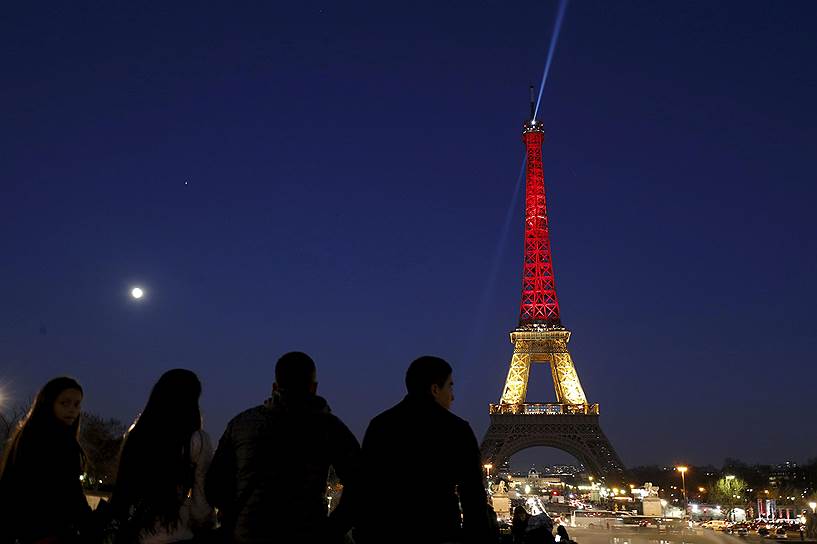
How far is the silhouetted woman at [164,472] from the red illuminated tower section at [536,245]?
2751 inches

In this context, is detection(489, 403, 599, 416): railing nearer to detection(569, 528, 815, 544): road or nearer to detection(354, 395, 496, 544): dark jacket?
detection(569, 528, 815, 544): road

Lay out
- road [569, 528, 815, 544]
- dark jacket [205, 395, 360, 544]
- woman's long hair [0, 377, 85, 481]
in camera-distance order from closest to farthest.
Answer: dark jacket [205, 395, 360, 544] < woman's long hair [0, 377, 85, 481] < road [569, 528, 815, 544]

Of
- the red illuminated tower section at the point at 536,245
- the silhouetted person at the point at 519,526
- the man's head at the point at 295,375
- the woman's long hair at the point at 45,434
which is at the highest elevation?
the red illuminated tower section at the point at 536,245

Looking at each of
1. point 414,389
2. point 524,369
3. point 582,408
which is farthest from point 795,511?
point 414,389

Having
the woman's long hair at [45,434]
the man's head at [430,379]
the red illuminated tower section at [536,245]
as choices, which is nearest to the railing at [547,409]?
the red illuminated tower section at [536,245]

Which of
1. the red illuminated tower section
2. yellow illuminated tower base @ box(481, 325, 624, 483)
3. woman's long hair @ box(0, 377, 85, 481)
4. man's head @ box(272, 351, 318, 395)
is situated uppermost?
the red illuminated tower section

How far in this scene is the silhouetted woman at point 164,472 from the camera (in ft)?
15.5

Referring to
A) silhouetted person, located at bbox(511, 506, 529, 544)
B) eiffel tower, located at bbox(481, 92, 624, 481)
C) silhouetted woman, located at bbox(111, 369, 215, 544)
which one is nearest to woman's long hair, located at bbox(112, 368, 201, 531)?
silhouetted woman, located at bbox(111, 369, 215, 544)

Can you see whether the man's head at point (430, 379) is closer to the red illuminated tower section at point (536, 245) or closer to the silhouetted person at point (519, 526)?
the silhouetted person at point (519, 526)

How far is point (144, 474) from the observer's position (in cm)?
475

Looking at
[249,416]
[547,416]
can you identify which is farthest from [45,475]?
[547,416]

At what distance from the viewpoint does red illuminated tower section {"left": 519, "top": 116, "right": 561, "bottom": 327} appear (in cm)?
7481

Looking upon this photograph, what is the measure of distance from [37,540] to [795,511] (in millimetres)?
69946

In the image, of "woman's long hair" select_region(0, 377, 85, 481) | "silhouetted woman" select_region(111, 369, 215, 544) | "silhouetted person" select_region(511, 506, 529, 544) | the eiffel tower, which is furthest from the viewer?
the eiffel tower
